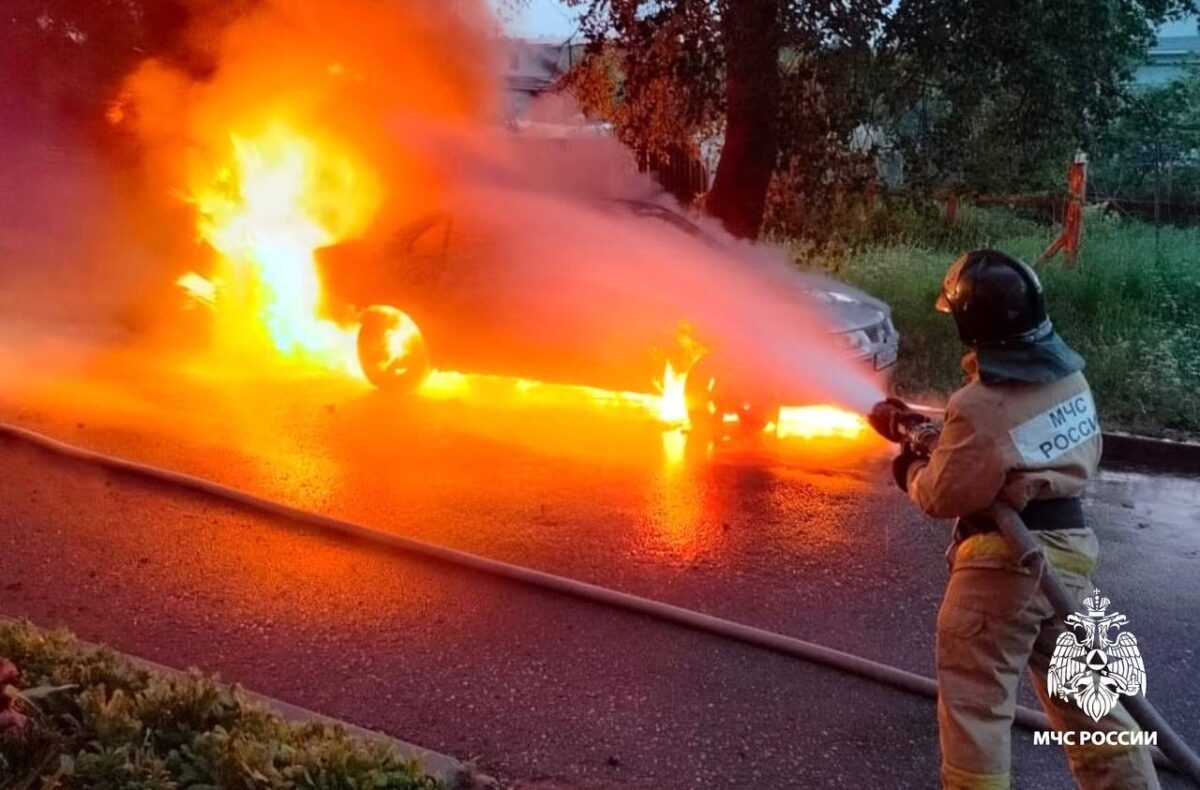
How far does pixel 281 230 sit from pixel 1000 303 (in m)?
8.26

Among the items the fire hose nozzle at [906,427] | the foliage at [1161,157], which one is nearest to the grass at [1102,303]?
the foliage at [1161,157]

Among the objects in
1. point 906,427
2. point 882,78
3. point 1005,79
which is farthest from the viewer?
point 882,78

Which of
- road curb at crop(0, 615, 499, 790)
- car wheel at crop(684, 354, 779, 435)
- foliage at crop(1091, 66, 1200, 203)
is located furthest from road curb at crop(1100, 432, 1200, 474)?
road curb at crop(0, 615, 499, 790)

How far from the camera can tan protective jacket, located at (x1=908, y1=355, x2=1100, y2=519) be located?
2.91m

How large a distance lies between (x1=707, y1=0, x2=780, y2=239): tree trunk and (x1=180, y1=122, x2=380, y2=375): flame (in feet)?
11.0

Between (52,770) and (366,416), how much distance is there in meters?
5.33

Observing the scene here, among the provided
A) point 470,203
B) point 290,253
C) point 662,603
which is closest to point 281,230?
point 290,253

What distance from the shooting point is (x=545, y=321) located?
25.3ft

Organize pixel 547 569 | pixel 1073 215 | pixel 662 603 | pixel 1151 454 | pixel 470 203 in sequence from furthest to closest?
pixel 1073 215 < pixel 470 203 < pixel 1151 454 < pixel 547 569 < pixel 662 603

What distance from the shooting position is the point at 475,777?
11.1ft

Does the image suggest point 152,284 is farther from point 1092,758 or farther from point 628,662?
point 1092,758

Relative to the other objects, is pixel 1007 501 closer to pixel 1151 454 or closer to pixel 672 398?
pixel 672 398

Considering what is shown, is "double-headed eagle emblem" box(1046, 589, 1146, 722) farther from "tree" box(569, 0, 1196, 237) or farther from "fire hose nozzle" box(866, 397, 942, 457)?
"tree" box(569, 0, 1196, 237)

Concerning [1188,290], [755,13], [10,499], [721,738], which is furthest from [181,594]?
[1188,290]
